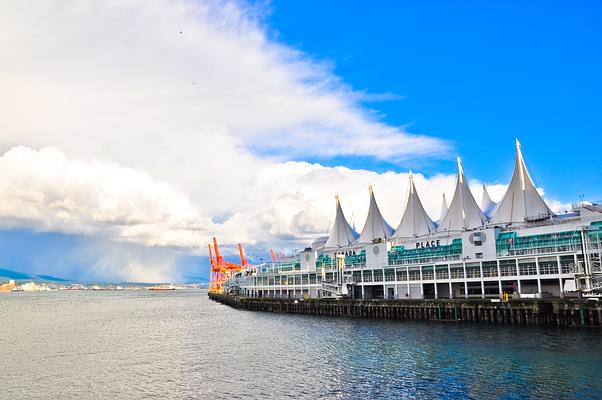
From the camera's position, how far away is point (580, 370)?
30.7 m

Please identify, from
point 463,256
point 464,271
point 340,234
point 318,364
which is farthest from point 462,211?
point 318,364

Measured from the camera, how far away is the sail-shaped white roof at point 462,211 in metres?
88.2

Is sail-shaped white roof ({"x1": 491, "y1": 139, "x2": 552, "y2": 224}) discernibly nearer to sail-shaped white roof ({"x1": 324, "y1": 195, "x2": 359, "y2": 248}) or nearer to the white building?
the white building

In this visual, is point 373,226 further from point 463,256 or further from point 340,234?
point 463,256

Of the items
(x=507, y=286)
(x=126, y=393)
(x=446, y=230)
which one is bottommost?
(x=126, y=393)

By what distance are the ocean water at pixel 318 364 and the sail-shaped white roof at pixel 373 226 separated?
45.3m

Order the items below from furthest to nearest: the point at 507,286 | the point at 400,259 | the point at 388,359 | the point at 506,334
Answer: the point at 400,259
the point at 507,286
the point at 506,334
the point at 388,359

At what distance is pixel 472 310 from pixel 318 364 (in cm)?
2815

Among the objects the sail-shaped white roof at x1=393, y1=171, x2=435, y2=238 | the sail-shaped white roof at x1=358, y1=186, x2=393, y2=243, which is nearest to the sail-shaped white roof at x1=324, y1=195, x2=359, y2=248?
the sail-shaped white roof at x1=358, y1=186, x2=393, y2=243

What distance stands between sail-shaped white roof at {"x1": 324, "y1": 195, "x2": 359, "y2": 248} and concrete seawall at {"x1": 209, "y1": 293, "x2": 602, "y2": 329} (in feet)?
99.7

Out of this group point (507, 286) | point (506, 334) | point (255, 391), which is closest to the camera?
point (255, 391)

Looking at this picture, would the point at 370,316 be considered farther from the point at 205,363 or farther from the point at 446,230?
the point at 205,363

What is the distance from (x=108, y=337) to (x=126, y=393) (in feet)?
106

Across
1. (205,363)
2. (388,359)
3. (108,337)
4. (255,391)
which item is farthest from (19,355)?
(388,359)
